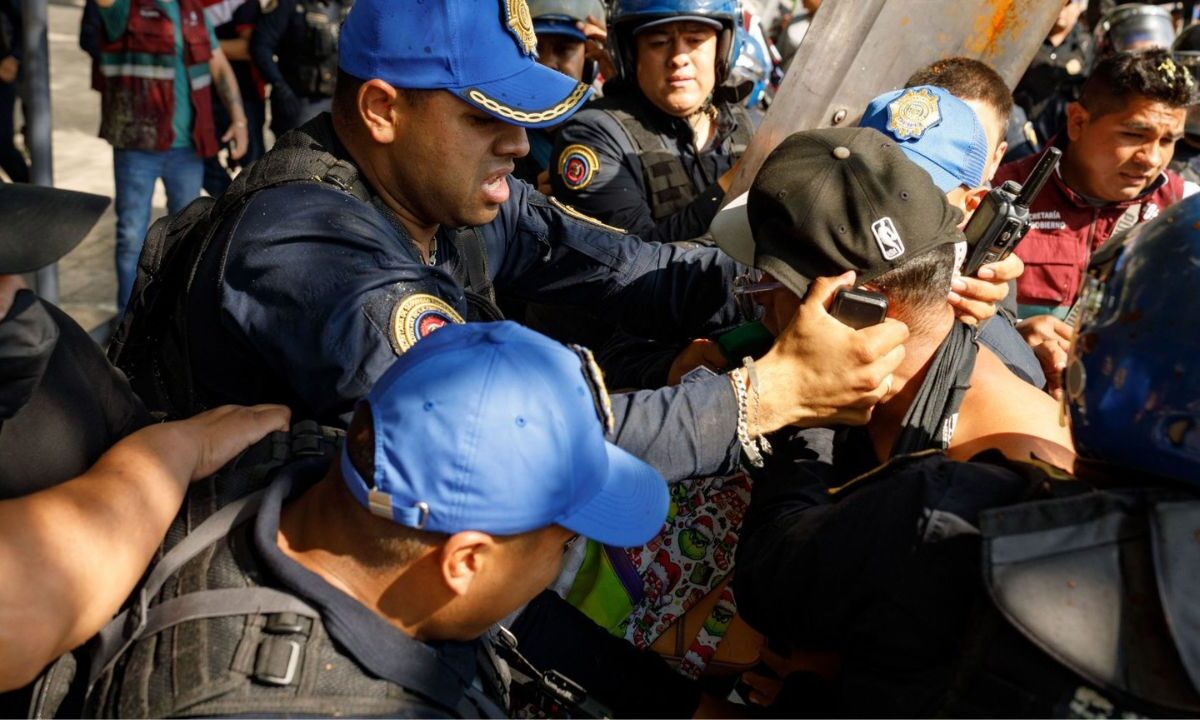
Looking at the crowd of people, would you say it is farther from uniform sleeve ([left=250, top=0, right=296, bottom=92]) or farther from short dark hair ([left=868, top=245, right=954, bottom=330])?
uniform sleeve ([left=250, top=0, right=296, bottom=92])

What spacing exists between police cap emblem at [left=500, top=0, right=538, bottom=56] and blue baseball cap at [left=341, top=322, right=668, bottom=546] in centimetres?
94

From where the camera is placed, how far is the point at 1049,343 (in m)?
3.19

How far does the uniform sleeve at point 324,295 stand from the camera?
6.77 ft

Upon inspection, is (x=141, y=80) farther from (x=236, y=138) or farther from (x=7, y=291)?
(x=7, y=291)

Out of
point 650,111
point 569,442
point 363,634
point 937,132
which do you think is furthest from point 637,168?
point 363,634

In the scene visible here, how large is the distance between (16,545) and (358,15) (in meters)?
1.39

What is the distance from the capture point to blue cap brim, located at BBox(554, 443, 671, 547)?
1702 mm

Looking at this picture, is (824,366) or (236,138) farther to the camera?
(236,138)

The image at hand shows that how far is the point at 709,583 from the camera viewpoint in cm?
243

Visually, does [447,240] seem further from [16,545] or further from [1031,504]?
[1031,504]

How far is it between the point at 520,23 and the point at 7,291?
1290 mm

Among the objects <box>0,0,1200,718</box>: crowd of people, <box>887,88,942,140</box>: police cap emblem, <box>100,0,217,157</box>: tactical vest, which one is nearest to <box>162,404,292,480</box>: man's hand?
<box>0,0,1200,718</box>: crowd of people

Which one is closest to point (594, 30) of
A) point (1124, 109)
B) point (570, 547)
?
point (1124, 109)

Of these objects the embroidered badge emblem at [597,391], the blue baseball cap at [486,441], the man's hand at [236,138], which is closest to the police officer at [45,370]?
the blue baseball cap at [486,441]
